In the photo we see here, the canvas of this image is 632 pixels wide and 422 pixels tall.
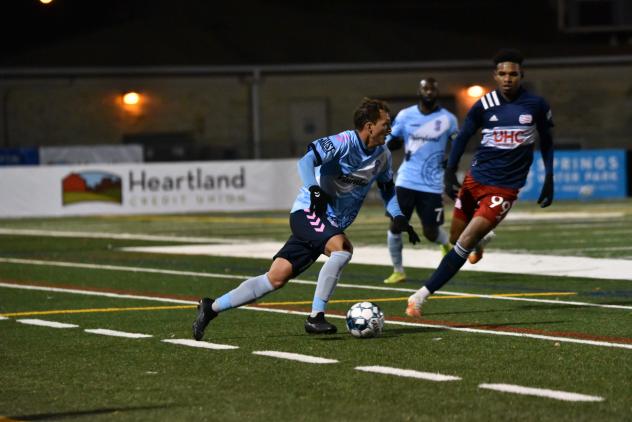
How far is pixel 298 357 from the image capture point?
31.1 ft

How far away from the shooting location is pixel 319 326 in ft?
34.7

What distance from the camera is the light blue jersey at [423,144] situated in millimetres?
15992

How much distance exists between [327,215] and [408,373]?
7.09 ft

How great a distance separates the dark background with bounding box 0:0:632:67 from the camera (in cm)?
4616

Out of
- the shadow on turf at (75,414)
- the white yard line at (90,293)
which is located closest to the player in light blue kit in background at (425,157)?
the white yard line at (90,293)

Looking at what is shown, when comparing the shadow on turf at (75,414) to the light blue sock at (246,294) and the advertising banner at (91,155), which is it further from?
the advertising banner at (91,155)

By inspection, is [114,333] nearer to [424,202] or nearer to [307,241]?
[307,241]

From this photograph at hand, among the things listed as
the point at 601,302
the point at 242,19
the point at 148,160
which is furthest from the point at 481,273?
the point at 242,19

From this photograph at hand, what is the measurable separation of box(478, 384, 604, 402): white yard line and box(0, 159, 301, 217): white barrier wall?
28.4 meters

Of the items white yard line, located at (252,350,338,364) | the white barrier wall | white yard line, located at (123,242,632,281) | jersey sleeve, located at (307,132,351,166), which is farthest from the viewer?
the white barrier wall

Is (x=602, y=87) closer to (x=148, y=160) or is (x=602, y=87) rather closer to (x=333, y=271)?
(x=148, y=160)

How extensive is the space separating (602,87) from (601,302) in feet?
117

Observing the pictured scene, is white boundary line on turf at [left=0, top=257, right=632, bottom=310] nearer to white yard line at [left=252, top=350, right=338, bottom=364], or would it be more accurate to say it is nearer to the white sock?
the white sock

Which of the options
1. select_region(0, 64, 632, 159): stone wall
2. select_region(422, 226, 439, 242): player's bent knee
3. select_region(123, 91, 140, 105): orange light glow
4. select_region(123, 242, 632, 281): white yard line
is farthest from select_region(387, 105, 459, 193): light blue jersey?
select_region(123, 91, 140, 105): orange light glow
